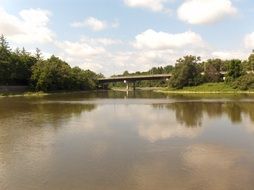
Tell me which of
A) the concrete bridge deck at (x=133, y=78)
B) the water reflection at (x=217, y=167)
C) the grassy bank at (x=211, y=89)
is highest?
the concrete bridge deck at (x=133, y=78)

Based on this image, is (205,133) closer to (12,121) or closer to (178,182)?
(178,182)

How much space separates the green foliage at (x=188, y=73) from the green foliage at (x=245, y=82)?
1608cm

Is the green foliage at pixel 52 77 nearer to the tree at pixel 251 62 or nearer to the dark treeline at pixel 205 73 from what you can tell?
the dark treeline at pixel 205 73

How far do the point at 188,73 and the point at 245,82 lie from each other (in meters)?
21.3

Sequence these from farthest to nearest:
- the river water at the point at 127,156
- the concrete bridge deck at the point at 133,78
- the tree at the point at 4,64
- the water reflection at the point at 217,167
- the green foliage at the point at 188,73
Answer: the concrete bridge deck at the point at 133,78 < the green foliage at the point at 188,73 < the tree at the point at 4,64 < the river water at the point at 127,156 < the water reflection at the point at 217,167

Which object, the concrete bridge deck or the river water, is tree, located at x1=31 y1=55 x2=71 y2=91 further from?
the river water

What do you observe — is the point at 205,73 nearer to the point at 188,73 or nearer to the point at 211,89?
the point at 188,73

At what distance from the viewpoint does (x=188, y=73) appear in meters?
111

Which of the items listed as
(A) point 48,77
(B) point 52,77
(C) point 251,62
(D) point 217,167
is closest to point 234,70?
(C) point 251,62

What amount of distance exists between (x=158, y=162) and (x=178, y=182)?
316 cm

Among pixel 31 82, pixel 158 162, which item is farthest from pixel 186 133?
pixel 31 82

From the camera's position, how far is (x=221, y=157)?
18.5 meters

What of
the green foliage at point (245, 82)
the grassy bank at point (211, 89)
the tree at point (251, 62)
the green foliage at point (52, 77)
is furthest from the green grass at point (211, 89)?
the green foliage at point (52, 77)

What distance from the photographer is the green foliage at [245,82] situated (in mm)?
92200
